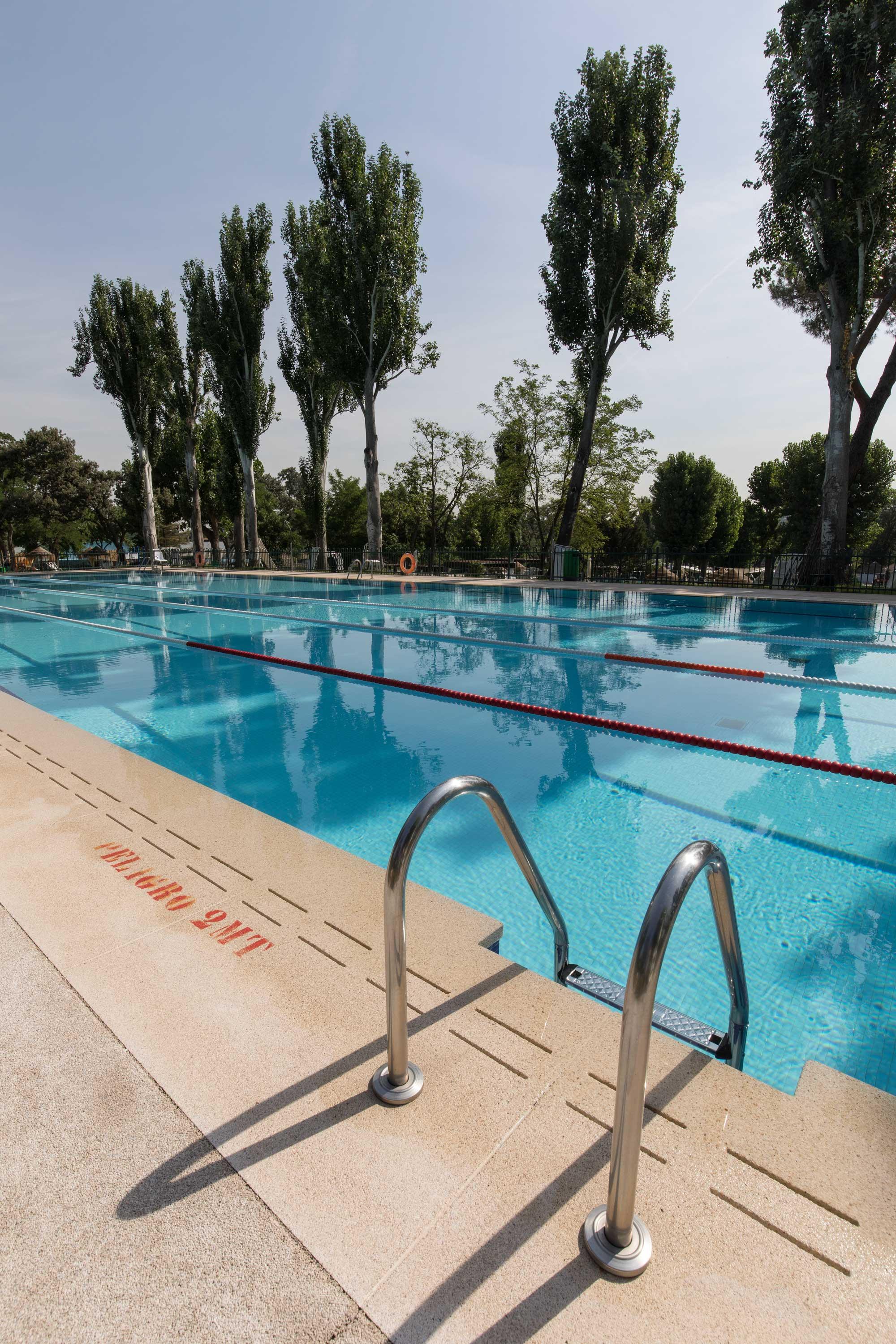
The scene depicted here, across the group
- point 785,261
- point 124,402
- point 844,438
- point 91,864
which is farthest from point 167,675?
point 124,402

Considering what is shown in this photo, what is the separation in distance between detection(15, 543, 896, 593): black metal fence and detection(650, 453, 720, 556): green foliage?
22.9ft

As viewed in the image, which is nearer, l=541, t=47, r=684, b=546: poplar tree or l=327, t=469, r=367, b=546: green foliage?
l=541, t=47, r=684, b=546: poplar tree

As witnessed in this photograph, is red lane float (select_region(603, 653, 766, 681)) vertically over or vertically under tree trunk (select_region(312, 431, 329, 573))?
under

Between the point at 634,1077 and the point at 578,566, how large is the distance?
21.6m

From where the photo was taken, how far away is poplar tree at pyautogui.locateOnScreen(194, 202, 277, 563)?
26.7m

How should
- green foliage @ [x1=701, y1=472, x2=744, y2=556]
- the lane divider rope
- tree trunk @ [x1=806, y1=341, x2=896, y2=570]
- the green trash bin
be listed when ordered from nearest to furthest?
the lane divider rope → tree trunk @ [x1=806, y1=341, x2=896, y2=570] → the green trash bin → green foliage @ [x1=701, y1=472, x2=744, y2=556]

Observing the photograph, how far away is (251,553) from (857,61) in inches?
1082

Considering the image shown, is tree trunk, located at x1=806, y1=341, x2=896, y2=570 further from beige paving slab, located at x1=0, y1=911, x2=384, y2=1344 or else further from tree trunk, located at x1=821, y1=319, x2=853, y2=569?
beige paving slab, located at x1=0, y1=911, x2=384, y2=1344

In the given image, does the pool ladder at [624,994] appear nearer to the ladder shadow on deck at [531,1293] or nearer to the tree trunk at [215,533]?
the ladder shadow on deck at [531,1293]

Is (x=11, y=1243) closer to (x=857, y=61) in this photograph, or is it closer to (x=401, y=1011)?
(x=401, y=1011)

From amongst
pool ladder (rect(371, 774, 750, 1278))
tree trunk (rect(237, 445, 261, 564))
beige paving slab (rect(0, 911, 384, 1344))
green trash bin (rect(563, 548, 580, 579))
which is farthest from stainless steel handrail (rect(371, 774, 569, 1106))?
tree trunk (rect(237, 445, 261, 564))

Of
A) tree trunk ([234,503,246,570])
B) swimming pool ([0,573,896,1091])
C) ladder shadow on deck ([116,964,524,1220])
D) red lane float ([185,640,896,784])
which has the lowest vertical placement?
swimming pool ([0,573,896,1091])

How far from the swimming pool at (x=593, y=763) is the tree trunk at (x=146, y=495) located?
22770 mm

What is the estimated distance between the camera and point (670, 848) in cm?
409
